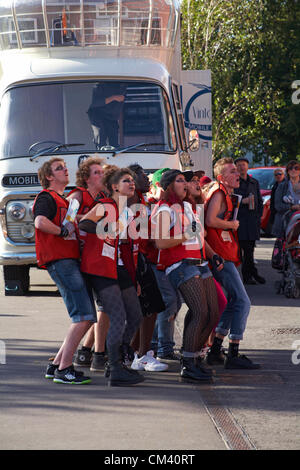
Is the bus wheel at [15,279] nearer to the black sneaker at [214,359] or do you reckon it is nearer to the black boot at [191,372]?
the black sneaker at [214,359]

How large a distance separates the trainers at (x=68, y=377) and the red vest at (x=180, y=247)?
1148 mm

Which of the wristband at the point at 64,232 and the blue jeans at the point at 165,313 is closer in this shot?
the wristband at the point at 64,232

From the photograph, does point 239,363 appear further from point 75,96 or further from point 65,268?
point 75,96

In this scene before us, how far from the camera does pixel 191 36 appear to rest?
118 feet

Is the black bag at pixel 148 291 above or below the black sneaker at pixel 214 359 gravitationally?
above

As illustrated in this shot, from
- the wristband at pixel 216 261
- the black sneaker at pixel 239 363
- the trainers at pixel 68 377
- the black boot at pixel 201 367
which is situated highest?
the wristband at pixel 216 261

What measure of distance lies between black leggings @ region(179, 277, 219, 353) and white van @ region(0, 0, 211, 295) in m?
4.70

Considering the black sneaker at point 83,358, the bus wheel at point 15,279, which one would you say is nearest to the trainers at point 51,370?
the black sneaker at point 83,358

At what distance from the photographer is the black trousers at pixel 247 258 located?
47.9ft

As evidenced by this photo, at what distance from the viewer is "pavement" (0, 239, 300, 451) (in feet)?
18.9

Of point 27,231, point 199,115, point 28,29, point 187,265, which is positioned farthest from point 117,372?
point 199,115

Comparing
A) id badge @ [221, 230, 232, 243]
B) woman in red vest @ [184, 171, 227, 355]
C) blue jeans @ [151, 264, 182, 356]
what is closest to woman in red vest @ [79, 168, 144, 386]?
woman in red vest @ [184, 171, 227, 355]

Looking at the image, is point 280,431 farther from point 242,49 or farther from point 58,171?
point 242,49

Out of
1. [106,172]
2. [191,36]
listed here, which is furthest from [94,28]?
[191,36]
